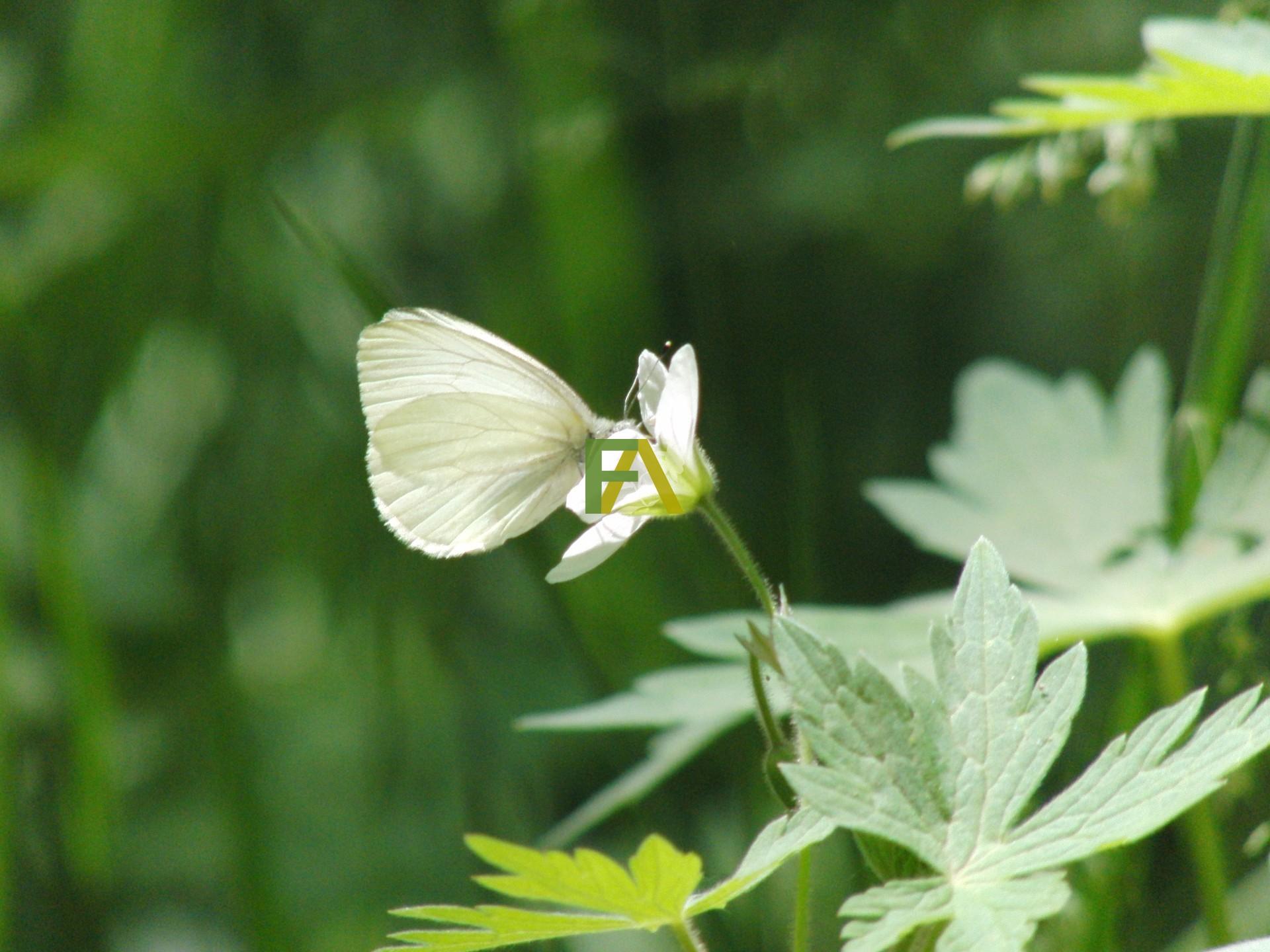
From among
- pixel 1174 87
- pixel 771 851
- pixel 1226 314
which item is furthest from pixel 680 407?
pixel 1226 314

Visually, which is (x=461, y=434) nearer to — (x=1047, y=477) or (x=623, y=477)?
(x=623, y=477)

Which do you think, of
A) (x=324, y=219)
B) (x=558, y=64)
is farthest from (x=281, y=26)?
(x=558, y=64)

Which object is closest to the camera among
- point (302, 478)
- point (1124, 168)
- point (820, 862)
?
point (1124, 168)

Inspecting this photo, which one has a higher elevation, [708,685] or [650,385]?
[650,385]

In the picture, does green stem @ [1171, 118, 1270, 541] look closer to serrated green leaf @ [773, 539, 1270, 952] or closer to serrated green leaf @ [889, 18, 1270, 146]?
serrated green leaf @ [889, 18, 1270, 146]

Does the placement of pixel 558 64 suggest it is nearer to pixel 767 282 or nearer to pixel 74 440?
pixel 767 282

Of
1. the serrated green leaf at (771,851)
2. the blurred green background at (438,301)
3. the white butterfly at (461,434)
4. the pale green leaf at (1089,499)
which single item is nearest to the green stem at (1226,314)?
the pale green leaf at (1089,499)
